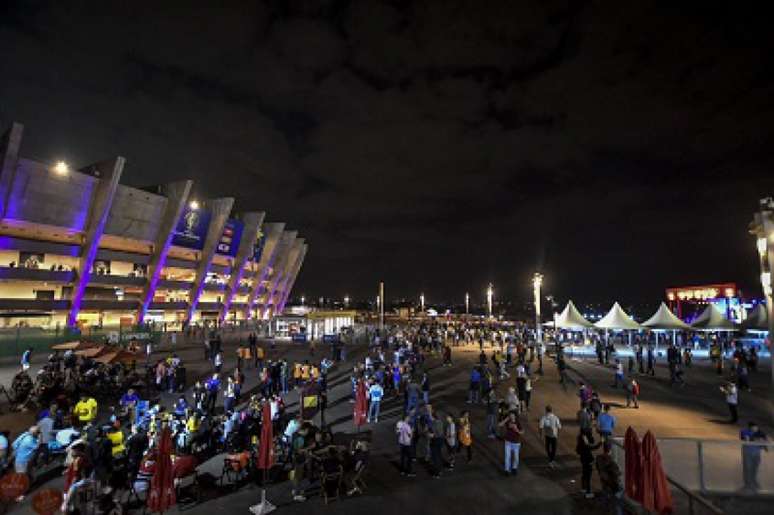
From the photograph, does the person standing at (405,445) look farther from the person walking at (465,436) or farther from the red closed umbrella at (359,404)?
the red closed umbrella at (359,404)

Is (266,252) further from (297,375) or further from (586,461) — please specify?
(586,461)

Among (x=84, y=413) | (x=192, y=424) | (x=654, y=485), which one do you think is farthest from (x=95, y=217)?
(x=654, y=485)

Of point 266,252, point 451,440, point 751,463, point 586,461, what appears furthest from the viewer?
point 266,252

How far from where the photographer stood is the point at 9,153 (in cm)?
3225

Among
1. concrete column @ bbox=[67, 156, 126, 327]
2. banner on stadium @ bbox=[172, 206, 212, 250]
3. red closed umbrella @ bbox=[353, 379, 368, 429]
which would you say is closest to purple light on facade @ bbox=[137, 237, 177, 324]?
banner on stadium @ bbox=[172, 206, 212, 250]

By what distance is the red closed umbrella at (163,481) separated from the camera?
7.64 m

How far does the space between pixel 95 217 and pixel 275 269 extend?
4222 centimetres

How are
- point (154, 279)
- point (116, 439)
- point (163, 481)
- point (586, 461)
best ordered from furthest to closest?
point (154, 279) → point (116, 439) → point (586, 461) → point (163, 481)

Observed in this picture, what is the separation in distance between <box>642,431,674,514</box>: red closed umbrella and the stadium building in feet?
125

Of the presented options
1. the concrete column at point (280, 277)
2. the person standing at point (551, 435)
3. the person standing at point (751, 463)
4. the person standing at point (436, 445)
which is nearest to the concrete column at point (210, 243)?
the concrete column at point (280, 277)

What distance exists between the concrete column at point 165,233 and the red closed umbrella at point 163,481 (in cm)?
4465

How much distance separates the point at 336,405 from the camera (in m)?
16.8

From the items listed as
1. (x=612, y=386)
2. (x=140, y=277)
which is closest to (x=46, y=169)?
(x=140, y=277)

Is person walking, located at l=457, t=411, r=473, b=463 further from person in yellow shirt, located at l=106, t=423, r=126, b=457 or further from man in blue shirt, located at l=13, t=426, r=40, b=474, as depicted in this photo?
man in blue shirt, located at l=13, t=426, r=40, b=474
